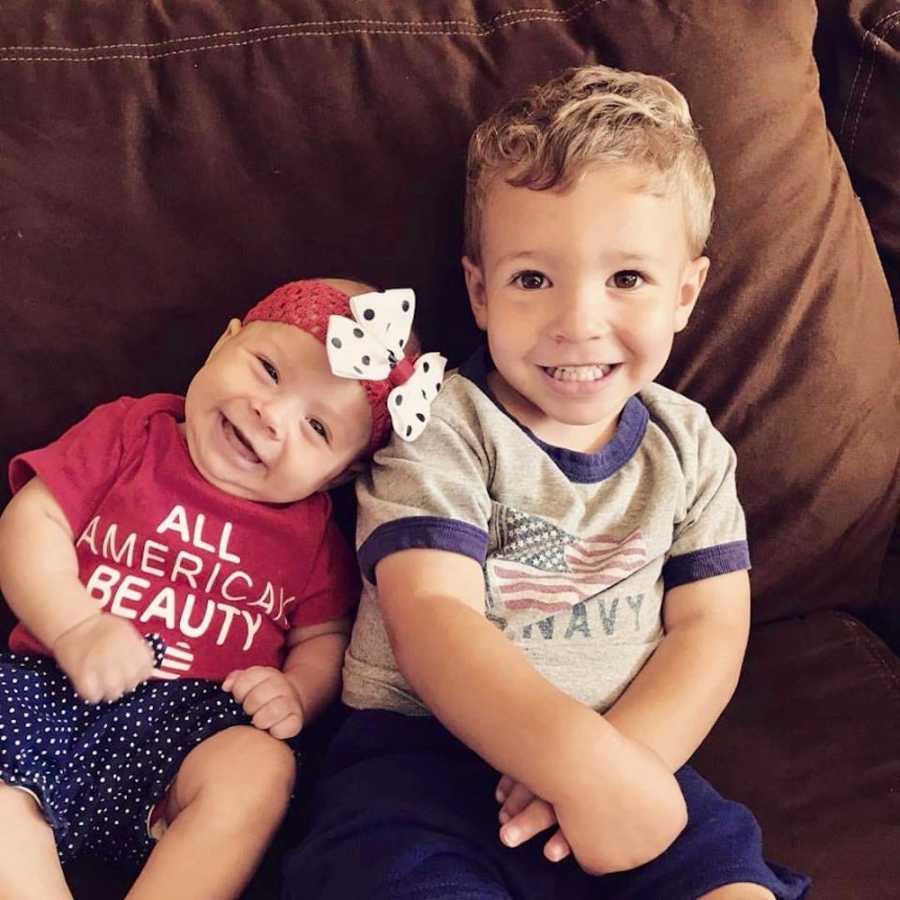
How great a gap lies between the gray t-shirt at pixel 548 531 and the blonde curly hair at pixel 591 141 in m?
0.19

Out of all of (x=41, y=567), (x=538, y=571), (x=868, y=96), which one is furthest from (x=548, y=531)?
(x=868, y=96)

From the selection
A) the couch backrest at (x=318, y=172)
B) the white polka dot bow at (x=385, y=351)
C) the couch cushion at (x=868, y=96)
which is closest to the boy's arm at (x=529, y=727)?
the white polka dot bow at (x=385, y=351)

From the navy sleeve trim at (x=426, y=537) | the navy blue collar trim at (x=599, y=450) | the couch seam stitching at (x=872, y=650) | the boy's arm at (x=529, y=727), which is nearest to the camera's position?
the boy's arm at (x=529, y=727)

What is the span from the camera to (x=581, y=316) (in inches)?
39.7

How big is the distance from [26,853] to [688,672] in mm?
586

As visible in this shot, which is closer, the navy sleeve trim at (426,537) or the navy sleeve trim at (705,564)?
the navy sleeve trim at (426,537)

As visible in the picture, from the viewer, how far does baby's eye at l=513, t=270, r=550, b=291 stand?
103 cm

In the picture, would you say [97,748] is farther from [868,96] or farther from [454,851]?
[868,96]

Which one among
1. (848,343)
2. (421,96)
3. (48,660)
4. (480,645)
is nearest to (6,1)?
(421,96)

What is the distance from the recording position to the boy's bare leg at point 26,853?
898mm

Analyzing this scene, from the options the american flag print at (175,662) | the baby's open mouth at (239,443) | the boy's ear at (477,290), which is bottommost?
the american flag print at (175,662)

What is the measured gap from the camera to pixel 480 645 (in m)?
0.94

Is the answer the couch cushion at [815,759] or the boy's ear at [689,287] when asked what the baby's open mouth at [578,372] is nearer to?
the boy's ear at [689,287]

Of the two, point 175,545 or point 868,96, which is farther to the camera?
point 868,96
